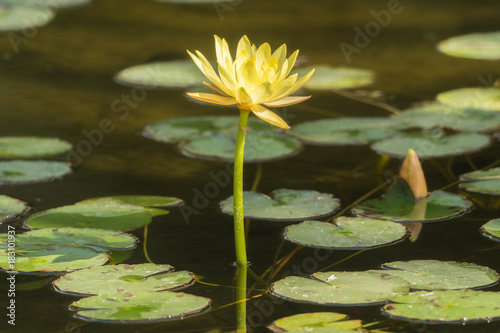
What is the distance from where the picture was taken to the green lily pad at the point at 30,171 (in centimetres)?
246

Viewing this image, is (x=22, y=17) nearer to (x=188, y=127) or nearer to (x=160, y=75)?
(x=160, y=75)

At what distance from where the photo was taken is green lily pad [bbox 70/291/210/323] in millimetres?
1537

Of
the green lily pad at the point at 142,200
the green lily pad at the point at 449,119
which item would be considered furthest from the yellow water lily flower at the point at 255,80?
the green lily pad at the point at 449,119

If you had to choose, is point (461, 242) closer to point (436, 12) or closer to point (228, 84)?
point (228, 84)

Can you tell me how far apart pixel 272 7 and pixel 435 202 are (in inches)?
136

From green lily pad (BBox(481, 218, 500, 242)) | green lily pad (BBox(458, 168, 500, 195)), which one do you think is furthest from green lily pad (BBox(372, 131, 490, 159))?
green lily pad (BBox(481, 218, 500, 242))

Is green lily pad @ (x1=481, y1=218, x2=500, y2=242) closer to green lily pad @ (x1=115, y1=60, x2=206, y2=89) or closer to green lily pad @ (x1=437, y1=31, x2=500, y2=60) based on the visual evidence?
green lily pad @ (x1=115, y1=60, x2=206, y2=89)

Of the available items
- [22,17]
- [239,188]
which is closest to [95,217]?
[239,188]

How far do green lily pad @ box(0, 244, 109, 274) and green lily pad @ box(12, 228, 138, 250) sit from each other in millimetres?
31

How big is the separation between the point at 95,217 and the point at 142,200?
0.20 m

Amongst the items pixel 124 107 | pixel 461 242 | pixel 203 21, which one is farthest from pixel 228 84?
pixel 203 21

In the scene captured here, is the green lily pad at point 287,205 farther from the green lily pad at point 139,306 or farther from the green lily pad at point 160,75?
the green lily pad at point 160,75

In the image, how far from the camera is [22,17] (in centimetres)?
461

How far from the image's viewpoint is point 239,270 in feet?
6.01
